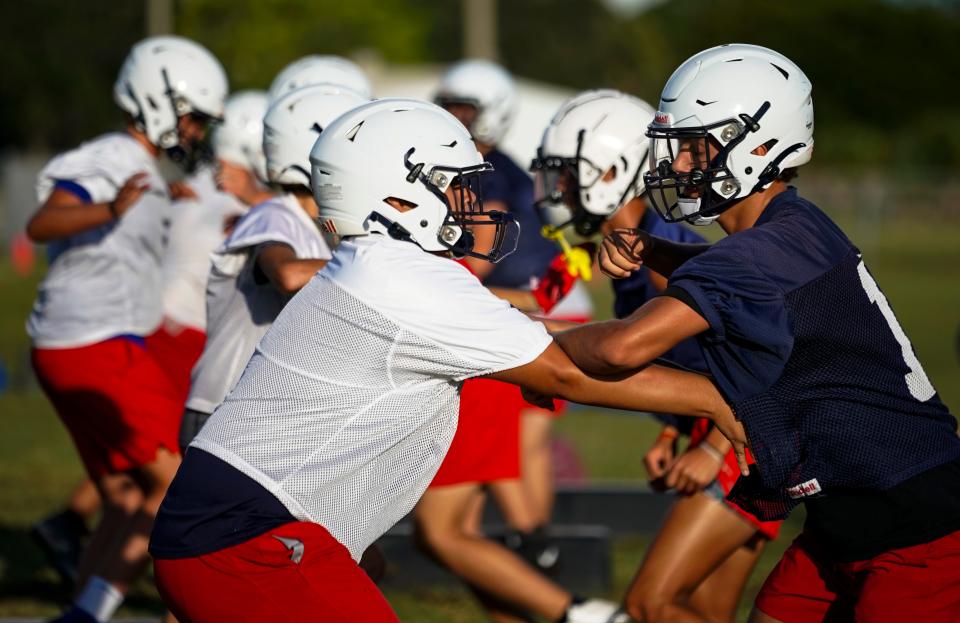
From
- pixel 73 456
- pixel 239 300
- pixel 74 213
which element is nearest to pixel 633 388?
pixel 239 300

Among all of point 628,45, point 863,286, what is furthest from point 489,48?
point 628,45

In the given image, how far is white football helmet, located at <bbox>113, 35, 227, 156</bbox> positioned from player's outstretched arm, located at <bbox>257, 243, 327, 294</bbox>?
203 cm

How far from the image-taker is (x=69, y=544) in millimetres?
7023

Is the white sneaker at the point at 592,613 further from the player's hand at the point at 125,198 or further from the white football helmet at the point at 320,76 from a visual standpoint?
the player's hand at the point at 125,198

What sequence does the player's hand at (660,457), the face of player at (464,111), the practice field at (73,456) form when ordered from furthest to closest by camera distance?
the face of player at (464,111), the practice field at (73,456), the player's hand at (660,457)

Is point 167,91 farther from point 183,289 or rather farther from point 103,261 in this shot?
point 183,289

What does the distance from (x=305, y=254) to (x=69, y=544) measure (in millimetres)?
3036

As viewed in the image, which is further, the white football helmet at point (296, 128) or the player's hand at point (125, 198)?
the player's hand at point (125, 198)

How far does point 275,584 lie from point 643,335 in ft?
3.66

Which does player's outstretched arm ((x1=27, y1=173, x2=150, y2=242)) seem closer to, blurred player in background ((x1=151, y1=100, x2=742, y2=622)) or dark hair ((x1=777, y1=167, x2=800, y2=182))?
blurred player in background ((x1=151, y1=100, x2=742, y2=622))

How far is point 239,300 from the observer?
4.89 metres

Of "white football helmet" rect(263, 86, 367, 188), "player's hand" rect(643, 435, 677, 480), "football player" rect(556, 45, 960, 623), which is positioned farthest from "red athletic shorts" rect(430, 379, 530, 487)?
"football player" rect(556, 45, 960, 623)

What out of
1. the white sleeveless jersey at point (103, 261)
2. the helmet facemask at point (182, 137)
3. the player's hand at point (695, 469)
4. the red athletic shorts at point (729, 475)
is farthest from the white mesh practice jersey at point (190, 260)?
the player's hand at point (695, 469)

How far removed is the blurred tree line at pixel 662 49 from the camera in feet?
142
